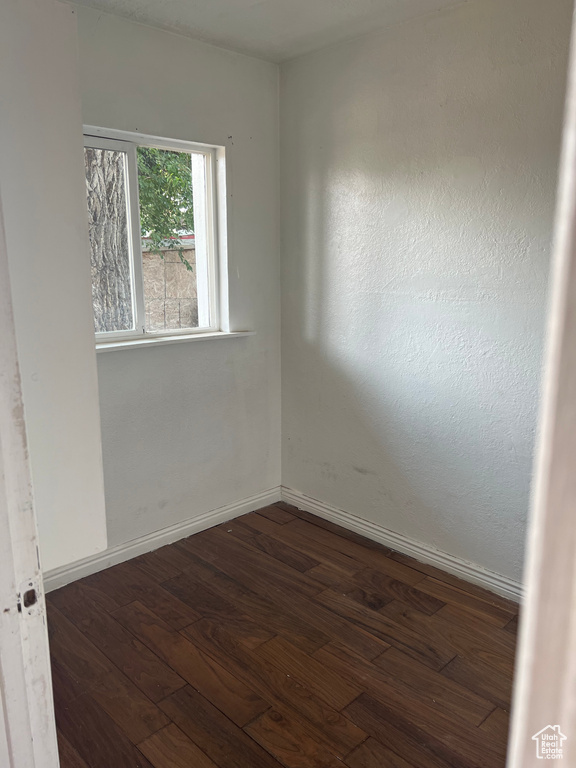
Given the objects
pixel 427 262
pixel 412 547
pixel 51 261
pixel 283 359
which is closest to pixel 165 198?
pixel 283 359

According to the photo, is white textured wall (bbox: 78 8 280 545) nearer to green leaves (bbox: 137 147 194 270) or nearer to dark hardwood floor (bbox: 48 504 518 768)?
green leaves (bbox: 137 147 194 270)

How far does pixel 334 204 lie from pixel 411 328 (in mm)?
737

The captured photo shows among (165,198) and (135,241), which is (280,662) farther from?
(165,198)

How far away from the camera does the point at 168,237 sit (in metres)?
2.70

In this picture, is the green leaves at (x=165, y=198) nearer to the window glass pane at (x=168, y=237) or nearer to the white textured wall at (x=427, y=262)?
the window glass pane at (x=168, y=237)

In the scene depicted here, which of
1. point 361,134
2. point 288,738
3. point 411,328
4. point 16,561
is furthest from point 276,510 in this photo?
point 16,561

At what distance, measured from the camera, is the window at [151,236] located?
246 centimetres

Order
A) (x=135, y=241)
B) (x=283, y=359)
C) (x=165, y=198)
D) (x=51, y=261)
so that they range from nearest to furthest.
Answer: (x=51, y=261) → (x=135, y=241) → (x=165, y=198) → (x=283, y=359)

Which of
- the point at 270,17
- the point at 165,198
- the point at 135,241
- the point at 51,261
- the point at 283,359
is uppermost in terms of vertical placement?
the point at 270,17

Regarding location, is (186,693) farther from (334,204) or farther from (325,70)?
(325,70)

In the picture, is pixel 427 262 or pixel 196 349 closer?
pixel 427 262

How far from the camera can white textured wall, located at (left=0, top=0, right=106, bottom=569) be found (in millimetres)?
943

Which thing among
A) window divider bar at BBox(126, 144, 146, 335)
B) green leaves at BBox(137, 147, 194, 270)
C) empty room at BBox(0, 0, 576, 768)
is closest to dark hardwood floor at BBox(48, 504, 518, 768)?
empty room at BBox(0, 0, 576, 768)

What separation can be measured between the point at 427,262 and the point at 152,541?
1.83m
